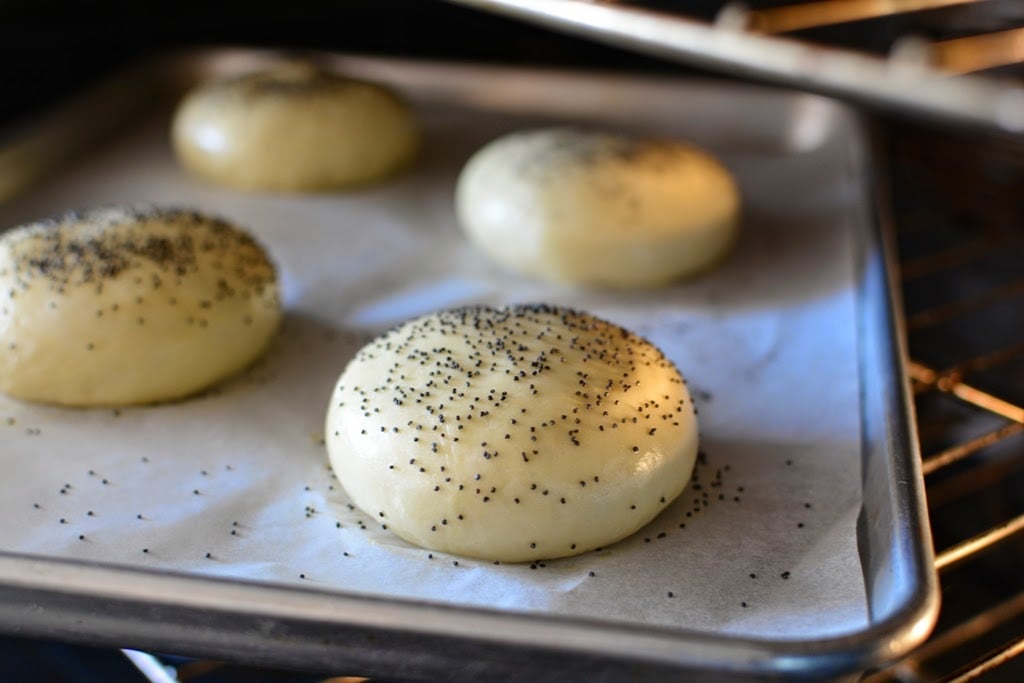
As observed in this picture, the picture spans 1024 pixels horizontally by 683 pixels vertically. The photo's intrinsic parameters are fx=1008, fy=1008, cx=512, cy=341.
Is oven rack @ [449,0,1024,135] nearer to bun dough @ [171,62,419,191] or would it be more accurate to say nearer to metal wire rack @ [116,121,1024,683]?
metal wire rack @ [116,121,1024,683]

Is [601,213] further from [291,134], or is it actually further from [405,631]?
[405,631]

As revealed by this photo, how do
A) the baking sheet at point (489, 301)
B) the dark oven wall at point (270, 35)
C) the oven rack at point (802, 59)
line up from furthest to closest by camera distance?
the dark oven wall at point (270, 35)
the baking sheet at point (489, 301)
the oven rack at point (802, 59)

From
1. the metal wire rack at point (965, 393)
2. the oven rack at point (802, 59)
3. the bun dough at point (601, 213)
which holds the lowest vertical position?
the metal wire rack at point (965, 393)

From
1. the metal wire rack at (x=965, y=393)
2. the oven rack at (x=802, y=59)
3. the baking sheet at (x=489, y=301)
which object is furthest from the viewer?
the metal wire rack at (x=965, y=393)

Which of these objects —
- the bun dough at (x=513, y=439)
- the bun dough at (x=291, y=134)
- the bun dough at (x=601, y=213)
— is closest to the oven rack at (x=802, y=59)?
the bun dough at (x=513, y=439)

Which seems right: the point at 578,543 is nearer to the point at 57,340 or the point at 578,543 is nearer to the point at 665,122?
the point at 57,340

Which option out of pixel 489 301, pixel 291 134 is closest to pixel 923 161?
pixel 489 301

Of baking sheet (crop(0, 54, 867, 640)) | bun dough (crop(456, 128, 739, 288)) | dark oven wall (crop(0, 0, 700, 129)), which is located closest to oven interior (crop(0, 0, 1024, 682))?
dark oven wall (crop(0, 0, 700, 129))

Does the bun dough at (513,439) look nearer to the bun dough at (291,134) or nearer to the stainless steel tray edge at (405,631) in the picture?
the stainless steel tray edge at (405,631)
